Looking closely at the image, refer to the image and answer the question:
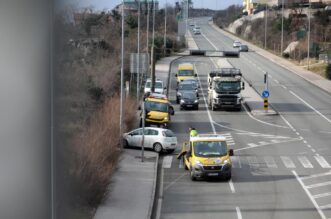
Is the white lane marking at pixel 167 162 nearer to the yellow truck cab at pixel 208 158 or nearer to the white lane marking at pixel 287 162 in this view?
the yellow truck cab at pixel 208 158

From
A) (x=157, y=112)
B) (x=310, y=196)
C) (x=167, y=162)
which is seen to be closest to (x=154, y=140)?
(x=167, y=162)

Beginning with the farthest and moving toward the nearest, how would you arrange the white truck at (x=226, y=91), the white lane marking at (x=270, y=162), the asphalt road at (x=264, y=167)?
the white truck at (x=226, y=91) < the white lane marking at (x=270, y=162) < the asphalt road at (x=264, y=167)

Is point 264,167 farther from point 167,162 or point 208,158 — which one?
point 167,162

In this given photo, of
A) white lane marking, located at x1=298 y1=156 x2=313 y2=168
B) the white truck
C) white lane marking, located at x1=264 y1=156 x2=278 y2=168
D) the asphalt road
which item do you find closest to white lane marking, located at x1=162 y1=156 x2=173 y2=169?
the asphalt road

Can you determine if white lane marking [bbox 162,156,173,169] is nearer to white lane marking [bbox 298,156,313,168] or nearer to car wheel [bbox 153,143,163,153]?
car wheel [bbox 153,143,163,153]

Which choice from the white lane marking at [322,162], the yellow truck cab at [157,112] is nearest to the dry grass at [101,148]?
the yellow truck cab at [157,112]

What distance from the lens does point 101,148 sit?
16.1 metres

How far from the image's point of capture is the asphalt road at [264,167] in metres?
17.3

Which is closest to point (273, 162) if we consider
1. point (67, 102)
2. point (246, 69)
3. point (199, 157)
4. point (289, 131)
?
point (199, 157)

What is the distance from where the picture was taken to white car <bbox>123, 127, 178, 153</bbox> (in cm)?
2662

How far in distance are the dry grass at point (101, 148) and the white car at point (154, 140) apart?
1.27m

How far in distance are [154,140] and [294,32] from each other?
231 ft

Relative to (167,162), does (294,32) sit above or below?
above

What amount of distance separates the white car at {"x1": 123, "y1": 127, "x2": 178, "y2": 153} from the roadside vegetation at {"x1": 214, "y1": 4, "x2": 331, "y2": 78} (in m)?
36.5
